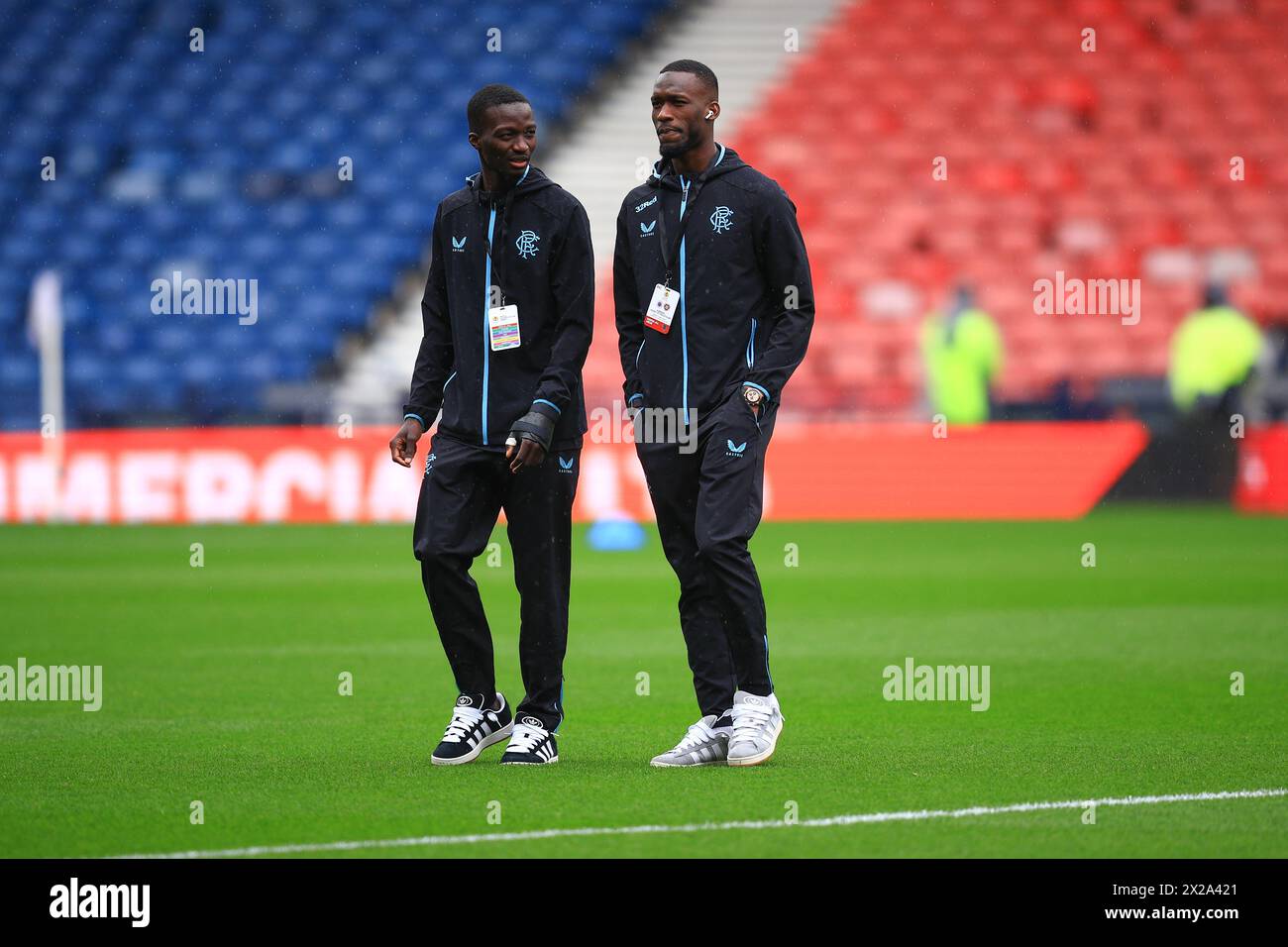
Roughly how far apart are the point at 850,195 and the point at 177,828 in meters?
20.4

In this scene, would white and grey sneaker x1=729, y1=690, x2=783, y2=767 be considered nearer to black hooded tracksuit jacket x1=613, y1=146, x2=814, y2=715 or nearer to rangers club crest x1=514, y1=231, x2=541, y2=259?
black hooded tracksuit jacket x1=613, y1=146, x2=814, y2=715

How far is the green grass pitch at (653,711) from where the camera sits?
5379mm

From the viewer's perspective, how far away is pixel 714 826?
534 cm

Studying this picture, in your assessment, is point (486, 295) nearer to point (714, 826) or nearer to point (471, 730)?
point (471, 730)

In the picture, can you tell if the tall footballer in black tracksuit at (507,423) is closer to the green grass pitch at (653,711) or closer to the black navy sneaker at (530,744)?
the black navy sneaker at (530,744)

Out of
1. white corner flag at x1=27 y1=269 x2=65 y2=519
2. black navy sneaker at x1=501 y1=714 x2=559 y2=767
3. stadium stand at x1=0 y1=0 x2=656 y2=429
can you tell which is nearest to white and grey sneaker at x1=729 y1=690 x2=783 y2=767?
black navy sneaker at x1=501 y1=714 x2=559 y2=767

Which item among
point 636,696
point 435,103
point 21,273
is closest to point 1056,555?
point 636,696

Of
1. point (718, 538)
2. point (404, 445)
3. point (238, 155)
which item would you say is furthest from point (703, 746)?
point (238, 155)

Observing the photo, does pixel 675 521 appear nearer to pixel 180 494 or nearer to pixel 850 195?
pixel 180 494

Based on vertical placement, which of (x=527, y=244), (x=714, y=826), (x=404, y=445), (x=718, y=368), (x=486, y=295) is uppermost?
(x=527, y=244)

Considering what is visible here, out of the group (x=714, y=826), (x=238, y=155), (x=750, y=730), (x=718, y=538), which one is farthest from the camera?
(x=238, y=155)

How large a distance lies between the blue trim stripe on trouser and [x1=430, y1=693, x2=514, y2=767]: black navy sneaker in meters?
0.70

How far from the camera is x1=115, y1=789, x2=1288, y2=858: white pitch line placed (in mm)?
5024

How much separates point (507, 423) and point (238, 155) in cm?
1916
